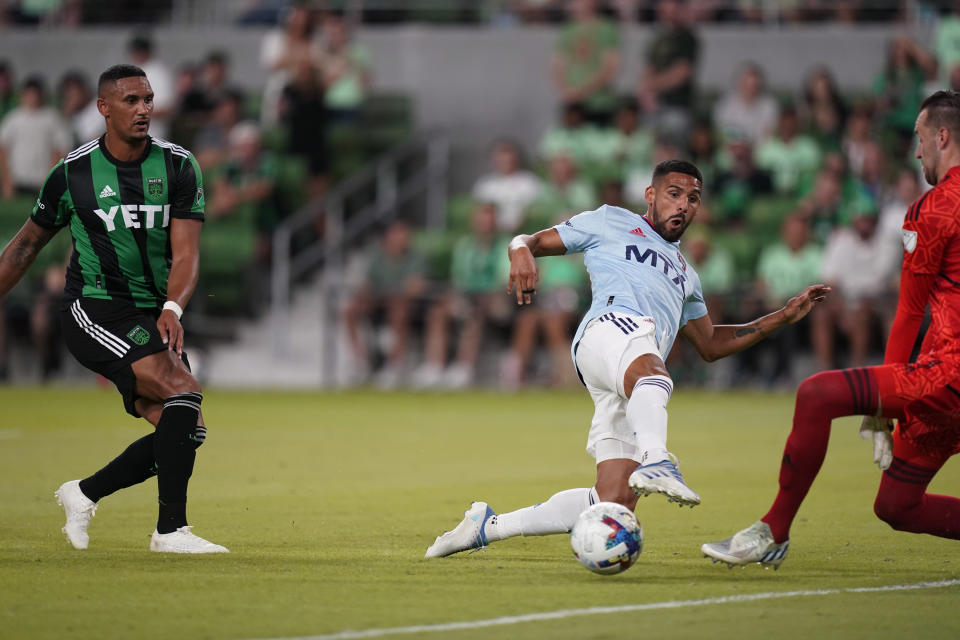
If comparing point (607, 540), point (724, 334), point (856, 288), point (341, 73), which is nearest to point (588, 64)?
point (341, 73)

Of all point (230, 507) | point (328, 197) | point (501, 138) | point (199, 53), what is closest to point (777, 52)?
point (501, 138)

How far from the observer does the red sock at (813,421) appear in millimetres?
5941

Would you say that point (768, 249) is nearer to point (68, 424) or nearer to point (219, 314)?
point (219, 314)

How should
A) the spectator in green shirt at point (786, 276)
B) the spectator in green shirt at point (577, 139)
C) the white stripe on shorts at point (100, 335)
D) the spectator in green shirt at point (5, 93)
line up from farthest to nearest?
1. the spectator in green shirt at point (5, 93)
2. the spectator in green shirt at point (577, 139)
3. the spectator in green shirt at point (786, 276)
4. the white stripe on shorts at point (100, 335)

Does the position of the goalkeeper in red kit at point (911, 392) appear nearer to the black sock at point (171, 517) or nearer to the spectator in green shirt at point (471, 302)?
the black sock at point (171, 517)

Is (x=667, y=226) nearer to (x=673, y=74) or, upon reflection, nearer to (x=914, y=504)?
(x=914, y=504)

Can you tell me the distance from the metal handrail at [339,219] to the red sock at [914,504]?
13260mm

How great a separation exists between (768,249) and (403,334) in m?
4.83

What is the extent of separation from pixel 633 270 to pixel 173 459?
2.35 m

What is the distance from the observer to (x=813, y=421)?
6023mm

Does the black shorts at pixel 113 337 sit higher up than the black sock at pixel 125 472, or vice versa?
the black shorts at pixel 113 337

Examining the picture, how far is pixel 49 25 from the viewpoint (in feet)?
79.1

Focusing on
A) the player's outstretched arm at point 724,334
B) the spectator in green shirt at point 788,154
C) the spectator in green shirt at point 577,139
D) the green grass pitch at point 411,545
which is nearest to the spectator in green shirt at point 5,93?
the spectator in green shirt at point 577,139

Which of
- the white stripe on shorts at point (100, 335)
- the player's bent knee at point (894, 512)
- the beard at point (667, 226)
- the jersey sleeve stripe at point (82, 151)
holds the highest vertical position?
the jersey sleeve stripe at point (82, 151)
